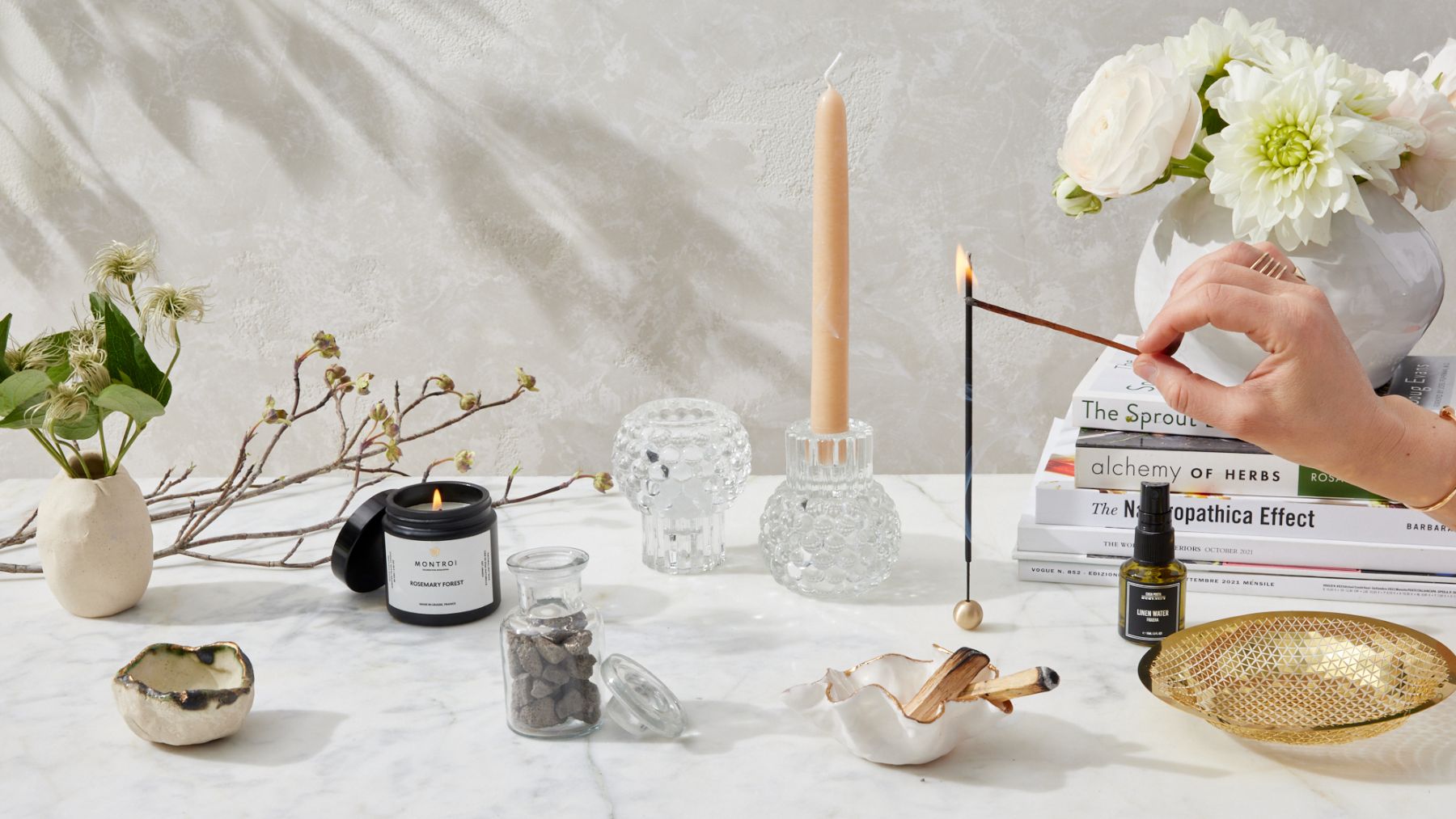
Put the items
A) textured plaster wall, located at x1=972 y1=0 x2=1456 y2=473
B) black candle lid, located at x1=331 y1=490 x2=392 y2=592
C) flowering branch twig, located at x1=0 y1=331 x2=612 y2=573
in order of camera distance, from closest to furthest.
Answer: black candle lid, located at x1=331 y1=490 x2=392 y2=592 → flowering branch twig, located at x1=0 y1=331 x2=612 y2=573 → textured plaster wall, located at x1=972 y1=0 x2=1456 y2=473

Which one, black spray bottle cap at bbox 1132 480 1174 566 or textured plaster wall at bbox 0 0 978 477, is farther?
textured plaster wall at bbox 0 0 978 477

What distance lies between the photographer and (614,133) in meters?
1.25

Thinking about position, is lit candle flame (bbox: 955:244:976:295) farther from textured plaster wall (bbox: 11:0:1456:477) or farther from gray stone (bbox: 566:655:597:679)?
textured plaster wall (bbox: 11:0:1456:477)

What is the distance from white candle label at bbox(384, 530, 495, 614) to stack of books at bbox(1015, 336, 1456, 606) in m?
0.41

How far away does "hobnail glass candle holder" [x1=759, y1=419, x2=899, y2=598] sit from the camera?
87cm

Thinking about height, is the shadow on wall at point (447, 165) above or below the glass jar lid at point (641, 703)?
above

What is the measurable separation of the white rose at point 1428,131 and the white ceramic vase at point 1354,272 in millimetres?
29

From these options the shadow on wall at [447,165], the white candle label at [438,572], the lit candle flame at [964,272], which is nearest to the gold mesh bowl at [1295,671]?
the lit candle flame at [964,272]

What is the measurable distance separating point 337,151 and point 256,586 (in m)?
0.54

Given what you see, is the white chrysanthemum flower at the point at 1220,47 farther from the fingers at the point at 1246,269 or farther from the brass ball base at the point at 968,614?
the brass ball base at the point at 968,614

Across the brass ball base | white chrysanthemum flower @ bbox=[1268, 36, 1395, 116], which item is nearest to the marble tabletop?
the brass ball base

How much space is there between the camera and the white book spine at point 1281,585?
84 centimetres

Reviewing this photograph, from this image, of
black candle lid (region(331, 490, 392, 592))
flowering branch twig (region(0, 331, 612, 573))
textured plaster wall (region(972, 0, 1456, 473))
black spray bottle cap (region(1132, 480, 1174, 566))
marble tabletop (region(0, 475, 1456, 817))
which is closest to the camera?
marble tabletop (region(0, 475, 1456, 817))

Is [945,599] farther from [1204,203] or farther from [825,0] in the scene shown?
[825,0]
